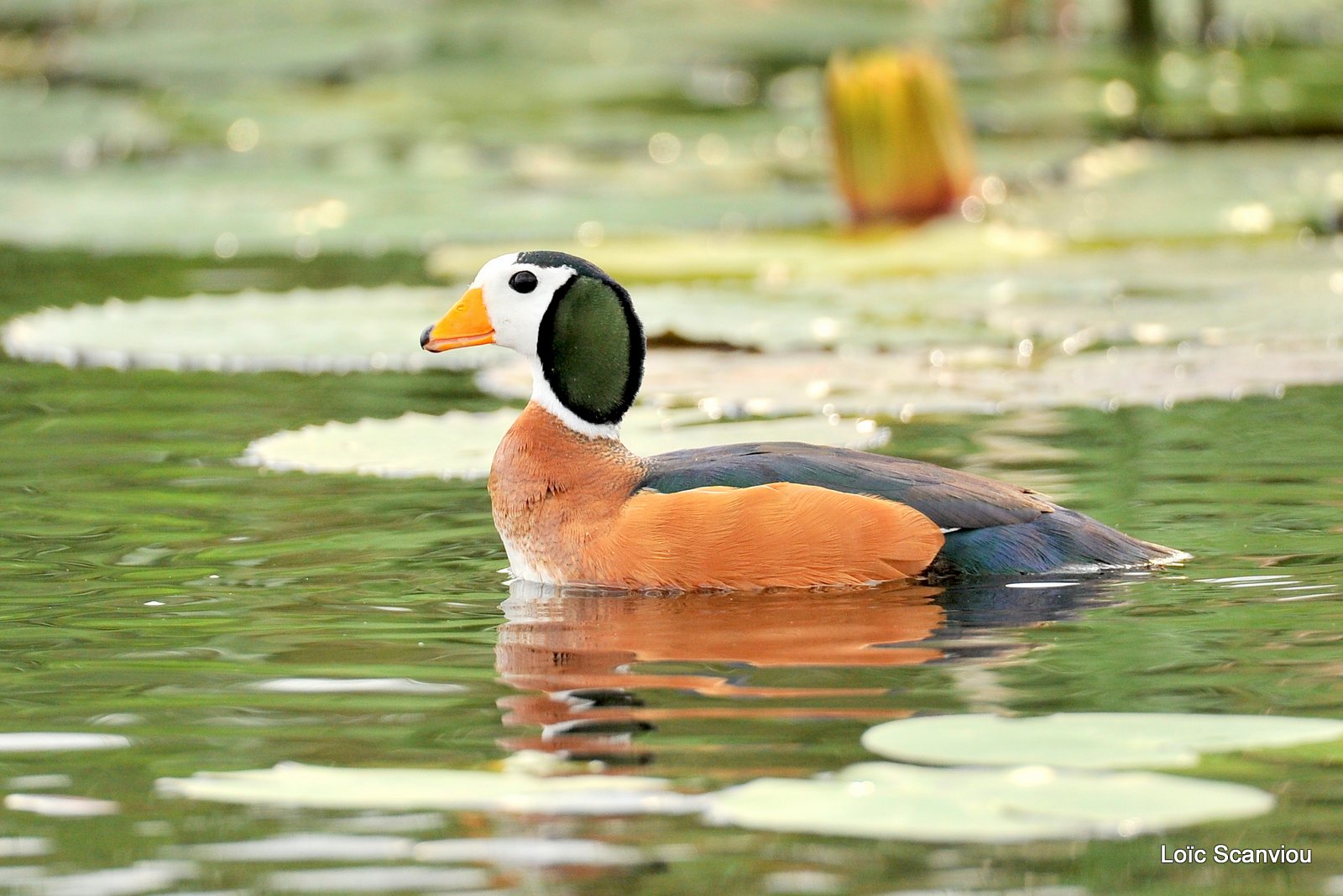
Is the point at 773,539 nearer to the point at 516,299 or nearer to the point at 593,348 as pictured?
the point at 593,348

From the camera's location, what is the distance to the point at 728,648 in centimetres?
546

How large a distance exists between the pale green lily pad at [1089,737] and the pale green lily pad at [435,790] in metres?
0.49

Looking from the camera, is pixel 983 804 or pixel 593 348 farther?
pixel 593 348

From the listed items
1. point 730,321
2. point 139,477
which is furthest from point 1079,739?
point 730,321

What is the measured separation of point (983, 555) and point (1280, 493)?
153cm

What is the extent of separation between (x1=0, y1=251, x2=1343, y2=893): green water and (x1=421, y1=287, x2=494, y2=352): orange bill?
640 millimetres

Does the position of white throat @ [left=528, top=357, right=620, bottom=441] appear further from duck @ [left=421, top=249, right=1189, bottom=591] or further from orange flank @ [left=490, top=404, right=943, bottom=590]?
orange flank @ [left=490, top=404, right=943, bottom=590]

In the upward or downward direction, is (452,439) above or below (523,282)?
below

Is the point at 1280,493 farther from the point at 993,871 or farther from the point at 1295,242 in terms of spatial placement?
the point at 1295,242

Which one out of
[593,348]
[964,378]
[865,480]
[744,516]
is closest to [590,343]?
[593,348]

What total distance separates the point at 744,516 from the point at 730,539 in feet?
0.25

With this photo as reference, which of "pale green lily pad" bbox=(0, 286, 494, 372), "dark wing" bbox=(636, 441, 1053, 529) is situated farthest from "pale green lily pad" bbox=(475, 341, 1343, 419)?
"dark wing" bbox=(636, 441, 1053, 529)

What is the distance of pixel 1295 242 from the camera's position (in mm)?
12422

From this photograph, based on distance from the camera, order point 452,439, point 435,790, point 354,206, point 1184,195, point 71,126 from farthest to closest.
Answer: point 71,126, point 354,206, point 1184,195, point 452,439, point 435,790
